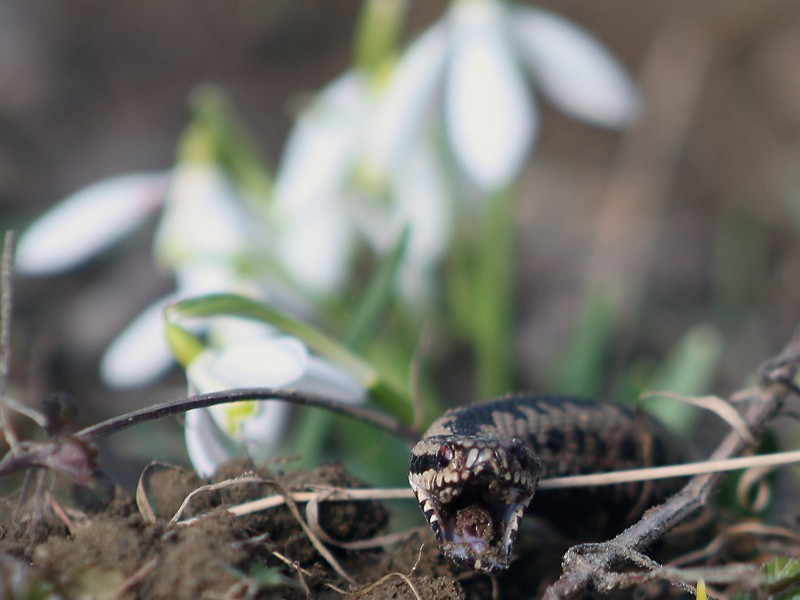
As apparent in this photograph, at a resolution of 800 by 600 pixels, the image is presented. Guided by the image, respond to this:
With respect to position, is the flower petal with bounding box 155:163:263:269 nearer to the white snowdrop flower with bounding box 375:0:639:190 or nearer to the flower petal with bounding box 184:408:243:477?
the white snowdrop flower with bounding box 375:0:639:190

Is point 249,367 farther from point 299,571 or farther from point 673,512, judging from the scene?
point 673,512

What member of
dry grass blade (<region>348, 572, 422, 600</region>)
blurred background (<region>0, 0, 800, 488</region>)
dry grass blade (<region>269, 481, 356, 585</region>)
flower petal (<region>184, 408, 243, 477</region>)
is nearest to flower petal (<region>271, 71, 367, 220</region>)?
flower petal (<region>184, 408, 243, 477</region>)

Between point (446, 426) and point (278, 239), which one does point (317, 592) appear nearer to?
point (446, 426)

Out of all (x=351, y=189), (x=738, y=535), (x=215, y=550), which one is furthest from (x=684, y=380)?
(x=215, y=550)

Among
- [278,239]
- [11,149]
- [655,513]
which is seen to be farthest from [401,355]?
[11,149]

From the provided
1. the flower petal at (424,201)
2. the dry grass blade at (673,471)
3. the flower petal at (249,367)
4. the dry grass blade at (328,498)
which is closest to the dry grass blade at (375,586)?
the dry grass blade at (328,498)
